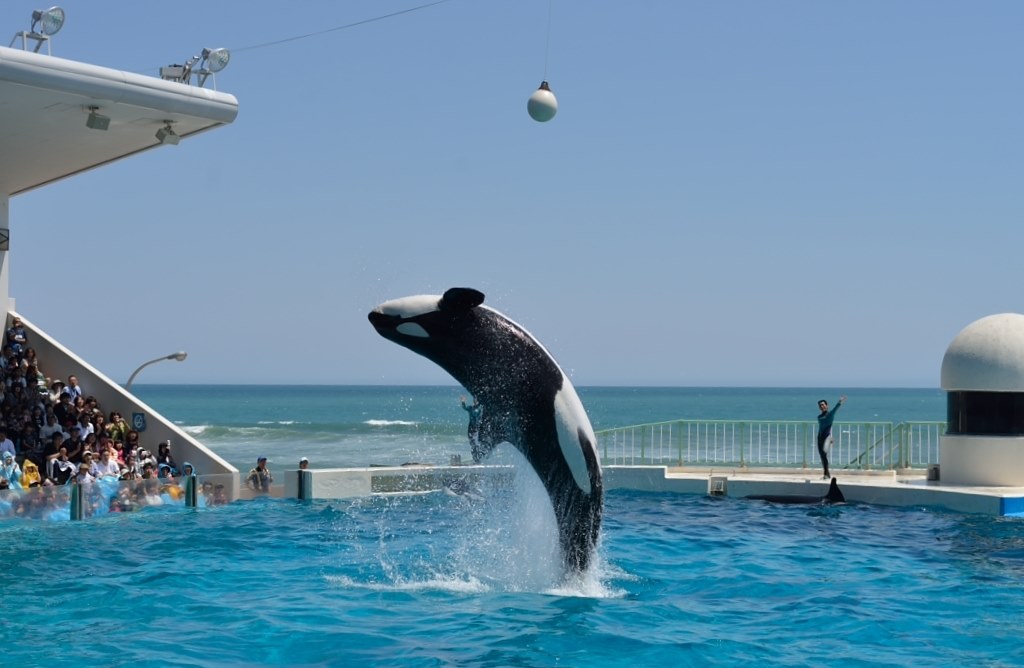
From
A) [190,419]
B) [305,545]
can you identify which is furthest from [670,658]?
[190,419]

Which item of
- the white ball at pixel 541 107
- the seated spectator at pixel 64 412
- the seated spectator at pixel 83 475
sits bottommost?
the seated spectator at pixel 83 475

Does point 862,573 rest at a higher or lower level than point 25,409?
lower

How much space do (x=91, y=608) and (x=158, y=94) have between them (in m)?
7.36

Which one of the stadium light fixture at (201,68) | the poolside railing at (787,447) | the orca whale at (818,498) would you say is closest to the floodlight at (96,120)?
the stadium light fixture at (201,68)

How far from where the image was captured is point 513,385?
26.5 feet

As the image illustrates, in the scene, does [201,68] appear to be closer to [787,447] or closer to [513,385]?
[513,385]

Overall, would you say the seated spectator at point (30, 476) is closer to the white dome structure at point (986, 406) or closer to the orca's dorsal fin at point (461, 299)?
the orca's dorsal fin at point (461, 299)

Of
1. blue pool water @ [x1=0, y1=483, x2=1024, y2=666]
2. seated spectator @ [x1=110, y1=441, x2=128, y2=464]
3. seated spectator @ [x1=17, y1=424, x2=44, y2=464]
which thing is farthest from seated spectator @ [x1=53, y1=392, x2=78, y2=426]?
blue pool water @ [x1=0, y1=483, x2=1024, y2=666]

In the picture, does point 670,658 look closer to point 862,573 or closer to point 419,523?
point 862,573

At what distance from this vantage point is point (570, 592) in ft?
30.7

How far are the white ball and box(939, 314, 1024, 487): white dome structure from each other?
863 cm

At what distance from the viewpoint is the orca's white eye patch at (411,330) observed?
25.0ft

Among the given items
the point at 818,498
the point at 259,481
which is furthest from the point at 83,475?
the point at 818,498

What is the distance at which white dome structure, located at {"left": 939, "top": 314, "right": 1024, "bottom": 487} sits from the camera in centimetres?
1666
